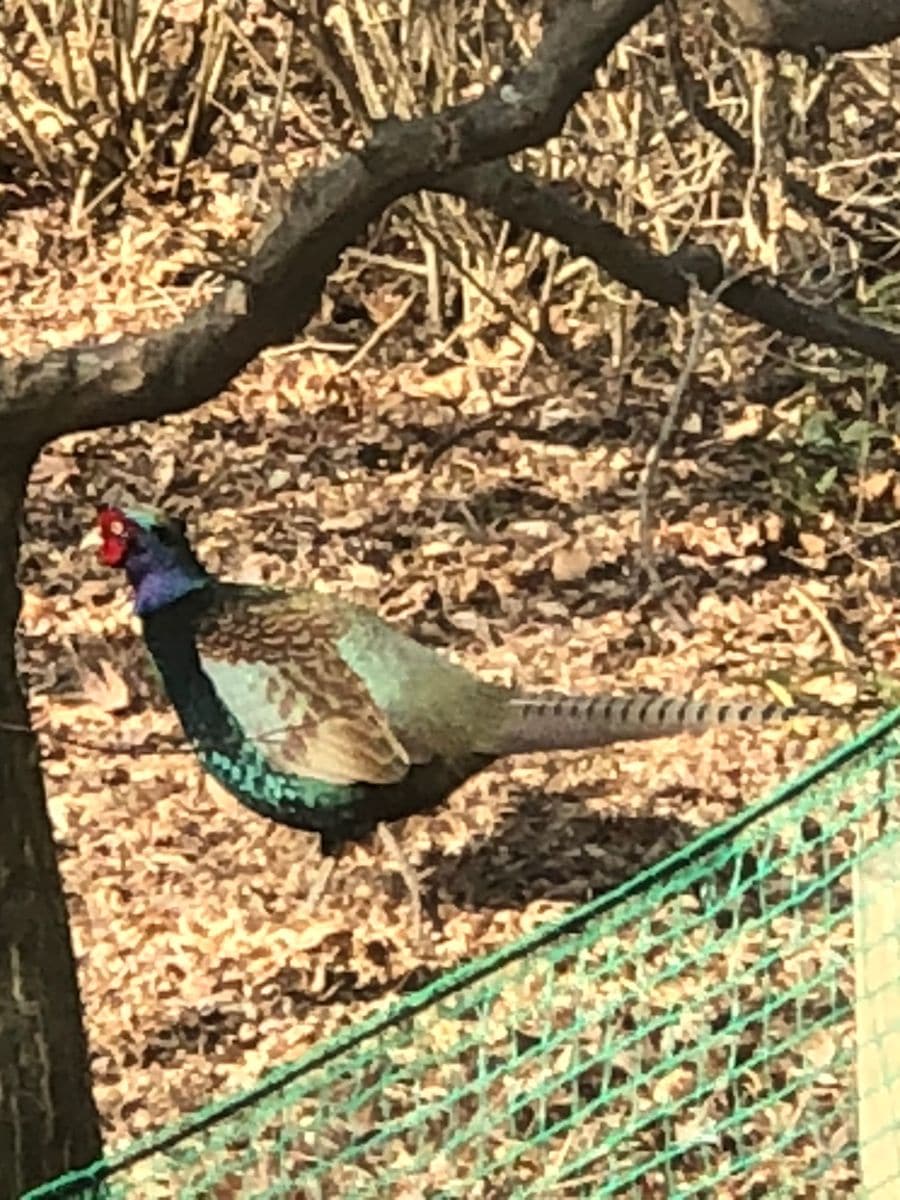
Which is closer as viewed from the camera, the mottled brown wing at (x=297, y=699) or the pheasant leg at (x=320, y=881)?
the mottled brown wing at (x=297, y=699)

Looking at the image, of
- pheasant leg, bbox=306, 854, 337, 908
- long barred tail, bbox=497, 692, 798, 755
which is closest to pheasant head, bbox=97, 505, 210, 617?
long barred tail, bbox=497, 692, 798, 755

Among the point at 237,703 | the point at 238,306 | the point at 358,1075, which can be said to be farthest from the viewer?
the point at 237,703

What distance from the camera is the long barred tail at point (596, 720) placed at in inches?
154

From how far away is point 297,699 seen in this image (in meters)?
3.94

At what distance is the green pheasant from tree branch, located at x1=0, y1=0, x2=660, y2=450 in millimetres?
1372

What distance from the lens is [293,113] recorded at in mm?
7387

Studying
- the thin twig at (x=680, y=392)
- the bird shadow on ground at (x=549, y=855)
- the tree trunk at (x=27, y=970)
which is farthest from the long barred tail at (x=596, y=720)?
the tree trunk at (x=27, y=970)

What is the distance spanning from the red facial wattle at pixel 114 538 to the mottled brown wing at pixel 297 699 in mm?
196

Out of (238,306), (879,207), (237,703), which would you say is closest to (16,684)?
(238,306)

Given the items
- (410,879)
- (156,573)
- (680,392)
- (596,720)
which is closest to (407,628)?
(410,879)

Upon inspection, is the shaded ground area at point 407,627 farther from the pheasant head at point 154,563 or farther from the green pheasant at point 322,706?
the pheasant head at point 154,563

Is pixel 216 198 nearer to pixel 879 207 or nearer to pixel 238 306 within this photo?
pixel 879 207

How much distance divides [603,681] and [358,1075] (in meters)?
1.89

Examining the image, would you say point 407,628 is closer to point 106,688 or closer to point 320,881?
point 106,688
